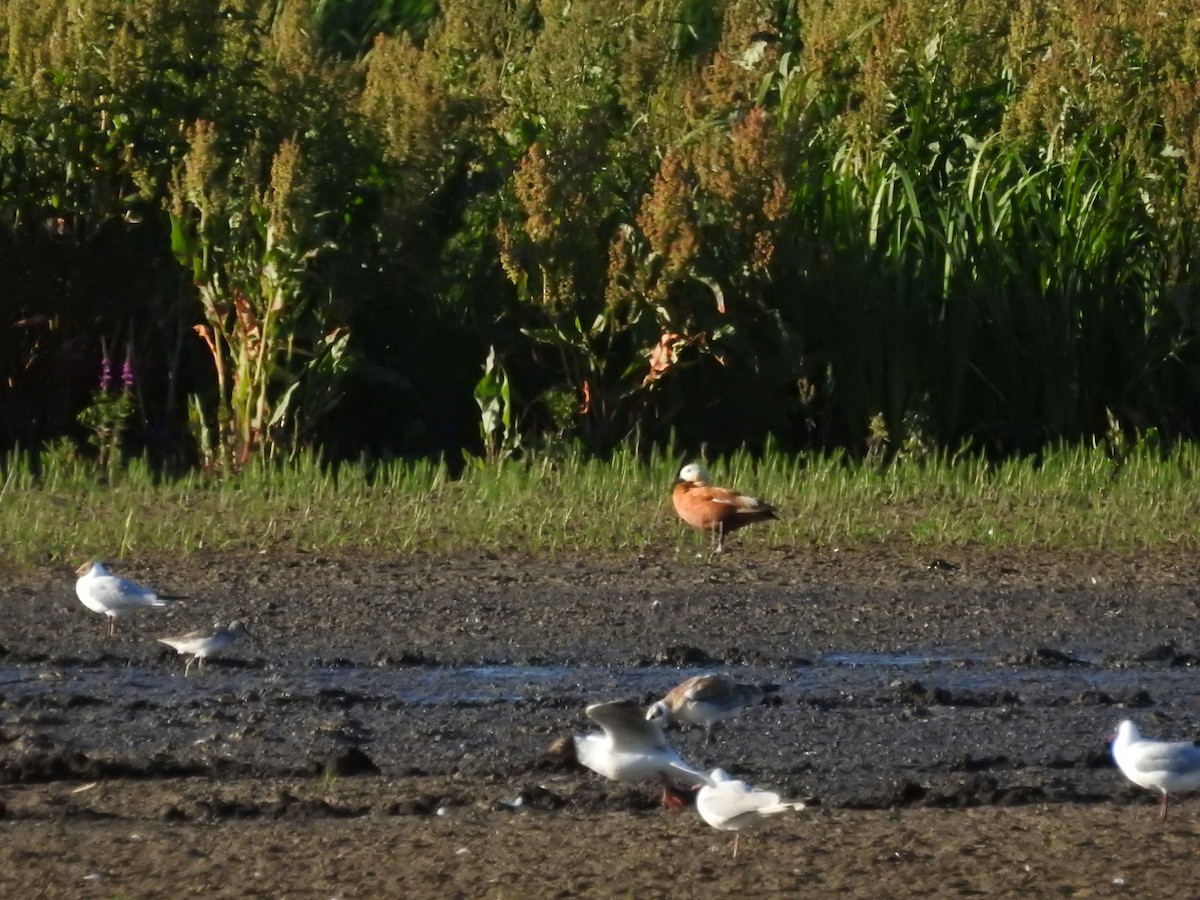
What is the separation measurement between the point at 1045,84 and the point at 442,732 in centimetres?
822

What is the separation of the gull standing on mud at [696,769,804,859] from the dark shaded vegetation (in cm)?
726

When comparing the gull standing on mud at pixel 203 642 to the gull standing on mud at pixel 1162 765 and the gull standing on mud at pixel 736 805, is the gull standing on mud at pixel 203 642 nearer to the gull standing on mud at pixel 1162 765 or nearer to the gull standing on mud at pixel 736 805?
the gull standing on mud at pixel 736 805

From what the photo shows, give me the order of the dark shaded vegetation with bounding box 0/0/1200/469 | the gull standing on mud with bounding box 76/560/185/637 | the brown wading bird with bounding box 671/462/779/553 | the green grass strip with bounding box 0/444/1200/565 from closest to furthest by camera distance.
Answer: the gull standing on mud with bounding box 76/560/185/637, the brown wading bird with bounding box 671/462/779/553, the green grass strip with bounding box 0/444/1200/565, the dark shaded vegetation with bounding box 0/0/1200/469

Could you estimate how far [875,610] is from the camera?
9.71m

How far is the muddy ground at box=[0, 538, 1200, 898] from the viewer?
18.6 feet

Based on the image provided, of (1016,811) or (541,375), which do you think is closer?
(1016,811)

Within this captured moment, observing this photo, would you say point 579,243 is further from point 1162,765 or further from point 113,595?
point 1162,765

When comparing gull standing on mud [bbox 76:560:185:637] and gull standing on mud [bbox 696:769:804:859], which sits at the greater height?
gull standing on mud [bbox 696:769:804:859]

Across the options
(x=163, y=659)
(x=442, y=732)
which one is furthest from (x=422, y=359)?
(x=442, y=732)

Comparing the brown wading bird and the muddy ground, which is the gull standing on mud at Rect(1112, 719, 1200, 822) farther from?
the brown wading bird

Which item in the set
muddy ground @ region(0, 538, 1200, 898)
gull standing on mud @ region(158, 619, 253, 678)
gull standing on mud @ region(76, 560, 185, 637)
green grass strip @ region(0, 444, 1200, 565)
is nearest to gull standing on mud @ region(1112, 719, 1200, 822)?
muddy ground @ region(0, 538, 1200, 898)

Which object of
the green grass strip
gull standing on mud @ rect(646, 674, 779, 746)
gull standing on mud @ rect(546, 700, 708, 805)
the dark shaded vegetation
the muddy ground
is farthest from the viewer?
the dark shaded vegetation

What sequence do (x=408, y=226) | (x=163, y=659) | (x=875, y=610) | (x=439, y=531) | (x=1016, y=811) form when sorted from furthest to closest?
(x=408, y=226)
(x=439, y=531)
(x=875, y=610)
(x=163, y=659)
(x=1016, y=811)

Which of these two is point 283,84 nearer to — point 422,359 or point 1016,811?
point 422,359
